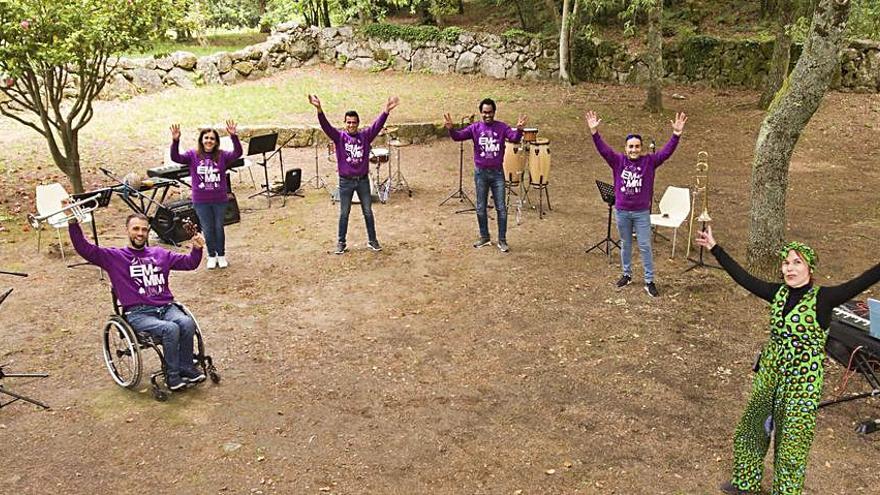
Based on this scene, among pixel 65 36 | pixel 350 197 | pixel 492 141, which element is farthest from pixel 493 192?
pixel 65 36

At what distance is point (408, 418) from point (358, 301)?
2423mm

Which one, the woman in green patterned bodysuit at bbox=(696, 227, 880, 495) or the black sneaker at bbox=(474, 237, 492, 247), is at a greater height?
the woman in green patterned bodysuit at bbox=(696, 227, 880, 495)

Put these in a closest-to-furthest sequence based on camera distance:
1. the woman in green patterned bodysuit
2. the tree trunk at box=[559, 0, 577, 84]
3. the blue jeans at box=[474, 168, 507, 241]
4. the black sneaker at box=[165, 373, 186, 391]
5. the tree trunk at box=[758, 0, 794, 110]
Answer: the woman in green patterned bodysuit < the black sneaker at box=[165, 373, 186, 391] < the blue jeans at box=[474, 168, 507, 241] < the tree trunk at box=[758, 0, 794, 110] < the tree trunk at box=[559, 0, 577, 84]

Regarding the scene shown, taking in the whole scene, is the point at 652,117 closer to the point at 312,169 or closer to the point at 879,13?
the point at 879,13

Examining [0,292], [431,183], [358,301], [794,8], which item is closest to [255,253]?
[358,301]

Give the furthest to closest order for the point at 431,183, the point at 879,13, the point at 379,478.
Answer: the point at 431,183 < the point at 879,13 < the point at 379,478

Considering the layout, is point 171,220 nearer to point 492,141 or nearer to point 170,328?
point 170,328

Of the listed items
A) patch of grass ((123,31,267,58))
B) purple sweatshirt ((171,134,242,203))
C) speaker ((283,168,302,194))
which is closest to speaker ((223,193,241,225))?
speaker ((283,168,302,194))

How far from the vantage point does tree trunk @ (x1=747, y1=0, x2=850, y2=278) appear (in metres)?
6.86

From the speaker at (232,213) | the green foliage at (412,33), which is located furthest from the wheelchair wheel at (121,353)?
the green foliage at (412,33)

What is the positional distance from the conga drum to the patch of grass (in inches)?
573

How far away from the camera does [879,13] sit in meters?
11.5

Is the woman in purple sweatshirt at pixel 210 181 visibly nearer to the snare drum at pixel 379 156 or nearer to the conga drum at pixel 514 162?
the snare drum at pixel 379 156

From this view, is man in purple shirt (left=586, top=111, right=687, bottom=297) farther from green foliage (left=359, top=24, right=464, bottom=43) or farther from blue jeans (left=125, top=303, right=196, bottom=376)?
green foliage (left=359, top=24, right=464, bottom=43)
